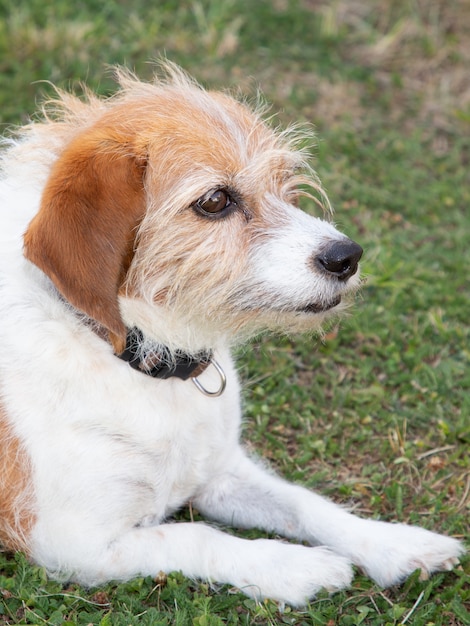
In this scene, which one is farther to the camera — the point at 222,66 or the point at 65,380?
the point at 222,66

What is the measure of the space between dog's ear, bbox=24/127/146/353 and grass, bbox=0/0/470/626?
1332mm

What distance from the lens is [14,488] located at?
3.54 metres

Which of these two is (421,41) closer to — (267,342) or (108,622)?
(267,342)

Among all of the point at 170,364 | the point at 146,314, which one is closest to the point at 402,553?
the point at 170,364

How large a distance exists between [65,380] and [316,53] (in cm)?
546

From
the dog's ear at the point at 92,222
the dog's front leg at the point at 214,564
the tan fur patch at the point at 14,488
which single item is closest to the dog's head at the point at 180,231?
the dog's ear at the point at 92,222

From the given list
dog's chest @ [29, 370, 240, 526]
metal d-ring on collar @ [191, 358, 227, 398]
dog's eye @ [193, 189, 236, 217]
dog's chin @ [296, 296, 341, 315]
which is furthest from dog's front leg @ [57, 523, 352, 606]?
dog's eye @ [193, 189, 236, 217]

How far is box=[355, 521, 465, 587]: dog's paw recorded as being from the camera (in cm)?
375

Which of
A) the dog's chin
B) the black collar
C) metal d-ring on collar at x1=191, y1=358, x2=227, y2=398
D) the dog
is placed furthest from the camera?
metal d-ring on collar at x1=191, y1=358, x2=227, y2=398

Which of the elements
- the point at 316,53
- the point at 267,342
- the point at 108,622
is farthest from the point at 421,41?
the point at 108,622

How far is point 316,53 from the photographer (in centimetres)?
789

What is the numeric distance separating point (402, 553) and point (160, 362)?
4.68ft

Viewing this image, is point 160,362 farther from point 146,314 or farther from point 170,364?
point 146,314

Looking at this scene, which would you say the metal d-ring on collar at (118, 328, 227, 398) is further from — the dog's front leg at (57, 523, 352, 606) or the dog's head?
the dog's front leg at (57, 523, 352, 606)
